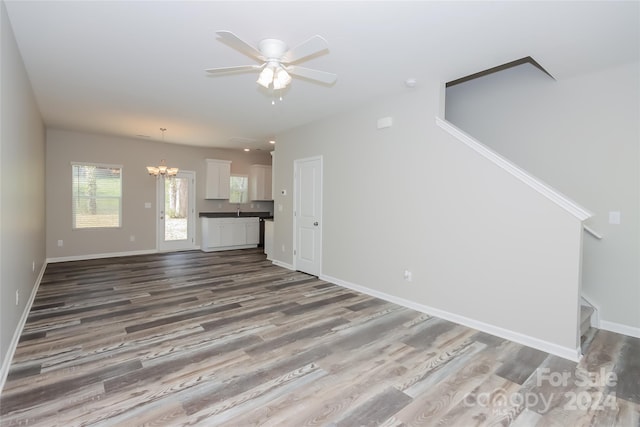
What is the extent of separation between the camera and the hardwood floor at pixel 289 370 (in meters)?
1.96

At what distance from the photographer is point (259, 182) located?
891 cm

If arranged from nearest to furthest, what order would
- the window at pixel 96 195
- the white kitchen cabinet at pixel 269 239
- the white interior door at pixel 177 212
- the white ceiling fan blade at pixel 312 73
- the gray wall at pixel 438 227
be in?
the white ceiling fan blade at pixel 312 73 → the gray wall at pixel 438 227 → the window at pixel 96 195 → the white kitchen cabinet at pixel 269 239 → the white interior door at pixel 177 212

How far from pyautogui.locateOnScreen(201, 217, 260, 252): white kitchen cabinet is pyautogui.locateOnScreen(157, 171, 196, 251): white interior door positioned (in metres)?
0.40

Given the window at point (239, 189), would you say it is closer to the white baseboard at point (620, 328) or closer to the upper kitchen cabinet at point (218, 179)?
the upper kitchen cabinet at point (218, 179)

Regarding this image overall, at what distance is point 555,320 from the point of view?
2.83 metres

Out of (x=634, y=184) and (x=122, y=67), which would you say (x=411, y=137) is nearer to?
(x=634, y=184)

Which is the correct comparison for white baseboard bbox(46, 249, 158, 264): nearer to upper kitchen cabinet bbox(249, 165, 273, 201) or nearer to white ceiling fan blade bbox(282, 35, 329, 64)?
upper kitchen cabinet bbox(249, 165, 273, 201)

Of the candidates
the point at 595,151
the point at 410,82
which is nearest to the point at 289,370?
the point at 410,82

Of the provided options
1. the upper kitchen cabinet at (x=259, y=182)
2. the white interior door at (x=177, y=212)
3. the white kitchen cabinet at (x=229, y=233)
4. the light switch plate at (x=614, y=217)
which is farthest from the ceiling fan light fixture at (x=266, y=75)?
the upper kitchen cabinet at (x=259, y=182)

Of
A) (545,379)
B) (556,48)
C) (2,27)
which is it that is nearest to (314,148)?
(556,48)

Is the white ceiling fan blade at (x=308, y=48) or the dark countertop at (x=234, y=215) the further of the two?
the dark countertop at (x=234, y=215)

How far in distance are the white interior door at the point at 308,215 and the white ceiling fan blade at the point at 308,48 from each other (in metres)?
2.93

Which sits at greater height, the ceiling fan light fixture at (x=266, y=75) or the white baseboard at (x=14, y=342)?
the ceiling fan light fixture at (x=266, y=75)

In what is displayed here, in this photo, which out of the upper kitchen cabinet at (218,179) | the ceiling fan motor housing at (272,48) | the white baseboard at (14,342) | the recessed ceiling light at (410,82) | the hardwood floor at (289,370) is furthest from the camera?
the upper kitchen cabinet at (218,179)
